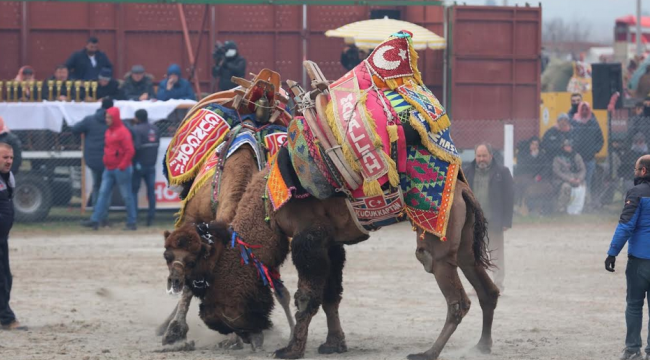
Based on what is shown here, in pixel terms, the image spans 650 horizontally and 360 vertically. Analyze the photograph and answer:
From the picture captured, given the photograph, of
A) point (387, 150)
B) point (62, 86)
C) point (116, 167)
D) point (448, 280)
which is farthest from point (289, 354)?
point (62, 86)

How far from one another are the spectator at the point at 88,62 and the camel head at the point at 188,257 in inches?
443

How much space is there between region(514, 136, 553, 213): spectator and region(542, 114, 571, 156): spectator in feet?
0.38

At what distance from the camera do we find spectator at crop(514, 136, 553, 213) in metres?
18.7

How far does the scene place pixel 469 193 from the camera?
8750 mm

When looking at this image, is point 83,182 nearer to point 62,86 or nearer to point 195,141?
point 62,86

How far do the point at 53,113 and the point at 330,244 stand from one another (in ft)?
32.3

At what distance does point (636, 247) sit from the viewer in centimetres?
844

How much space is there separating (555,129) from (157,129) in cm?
660

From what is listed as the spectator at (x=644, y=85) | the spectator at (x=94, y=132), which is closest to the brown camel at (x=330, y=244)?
the spectator at (x=94, y=132)

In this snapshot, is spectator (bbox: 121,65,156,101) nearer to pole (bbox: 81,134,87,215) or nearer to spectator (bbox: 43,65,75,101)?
spectator (bbox: 43,65,75,101)

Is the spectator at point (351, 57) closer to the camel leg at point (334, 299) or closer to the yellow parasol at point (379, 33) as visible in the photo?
the yellow parasol at point (379, 33)

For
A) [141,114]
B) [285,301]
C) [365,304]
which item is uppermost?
[141,114]

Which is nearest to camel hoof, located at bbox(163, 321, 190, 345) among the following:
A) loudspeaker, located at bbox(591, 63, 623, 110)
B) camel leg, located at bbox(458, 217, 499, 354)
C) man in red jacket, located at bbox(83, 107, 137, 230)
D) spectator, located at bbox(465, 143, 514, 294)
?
camel leg, located at bbox(458, 217, 499, 354)

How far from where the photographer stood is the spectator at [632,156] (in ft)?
61.4
